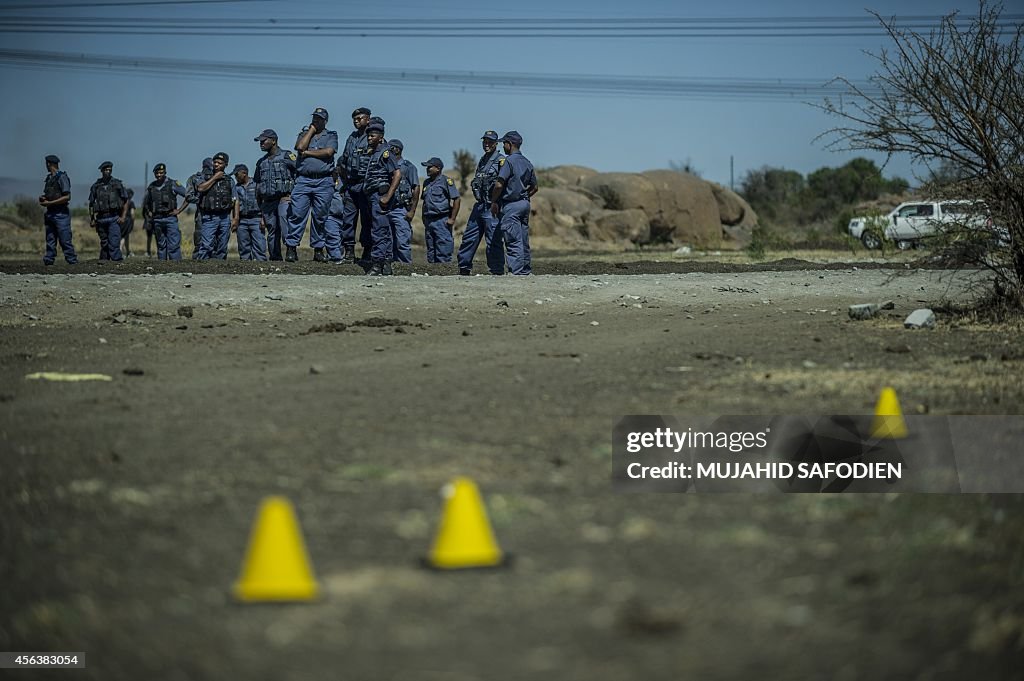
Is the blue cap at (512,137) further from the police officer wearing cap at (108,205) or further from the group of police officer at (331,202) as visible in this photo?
the police officer wearing cap at (108,205)

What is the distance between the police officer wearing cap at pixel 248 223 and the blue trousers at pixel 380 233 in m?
6.91

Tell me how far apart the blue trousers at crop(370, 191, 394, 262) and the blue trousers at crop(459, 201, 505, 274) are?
1.65m

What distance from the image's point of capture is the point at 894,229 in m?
44.3

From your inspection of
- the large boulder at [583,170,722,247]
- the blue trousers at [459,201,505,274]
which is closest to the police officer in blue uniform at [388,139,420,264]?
the blue trousers at [459,201,505,274]

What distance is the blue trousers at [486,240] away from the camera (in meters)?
19.9

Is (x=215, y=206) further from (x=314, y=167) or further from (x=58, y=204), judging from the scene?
(x=314, y=167)

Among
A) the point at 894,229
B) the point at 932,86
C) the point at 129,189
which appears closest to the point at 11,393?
the point at 932,86

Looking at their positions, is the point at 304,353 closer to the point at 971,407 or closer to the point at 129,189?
the point at 971,407

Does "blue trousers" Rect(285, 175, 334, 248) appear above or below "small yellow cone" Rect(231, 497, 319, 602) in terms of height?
above

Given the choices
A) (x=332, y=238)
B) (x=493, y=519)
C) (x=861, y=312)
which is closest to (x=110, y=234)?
(x=332, y=238)

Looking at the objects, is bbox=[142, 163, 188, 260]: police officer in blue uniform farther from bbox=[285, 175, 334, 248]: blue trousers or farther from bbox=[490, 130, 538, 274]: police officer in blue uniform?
bbox=[490, 130, 538, 274]: police officer in blue uniform

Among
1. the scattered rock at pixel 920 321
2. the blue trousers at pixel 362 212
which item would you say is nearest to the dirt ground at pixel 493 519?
the scattered rock at pixel 920 321

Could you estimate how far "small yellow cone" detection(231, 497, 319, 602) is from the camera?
400 centimetres

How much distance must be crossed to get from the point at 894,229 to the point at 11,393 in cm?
3911
